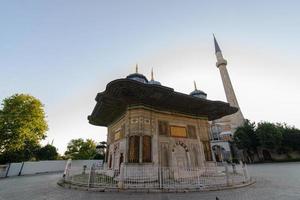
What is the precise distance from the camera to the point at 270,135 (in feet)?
80.8

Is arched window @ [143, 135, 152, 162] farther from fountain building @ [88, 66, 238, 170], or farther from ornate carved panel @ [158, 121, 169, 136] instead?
ornate carved panel @ [158, 121, 169, 136]

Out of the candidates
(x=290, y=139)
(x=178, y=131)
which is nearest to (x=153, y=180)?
(x=178, y=131)

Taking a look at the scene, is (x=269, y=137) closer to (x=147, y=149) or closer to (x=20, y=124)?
(x=147, y=149)

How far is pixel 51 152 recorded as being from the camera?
29.4 meters

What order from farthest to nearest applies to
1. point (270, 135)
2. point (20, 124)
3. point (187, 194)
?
point (270, 135), point (20, 124), point (187, 194)

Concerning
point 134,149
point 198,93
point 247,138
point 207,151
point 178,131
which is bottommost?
point 134,149

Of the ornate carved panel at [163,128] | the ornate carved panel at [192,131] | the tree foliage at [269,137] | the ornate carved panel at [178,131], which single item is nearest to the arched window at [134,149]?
the ornate carved panel at [163,128]

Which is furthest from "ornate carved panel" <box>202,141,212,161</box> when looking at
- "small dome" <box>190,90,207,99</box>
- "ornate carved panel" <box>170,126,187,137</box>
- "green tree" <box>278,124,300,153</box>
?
"green tree" <box>278,124,300,153</box>

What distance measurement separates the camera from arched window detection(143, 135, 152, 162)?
9169 mm

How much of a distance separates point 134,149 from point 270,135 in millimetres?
25023

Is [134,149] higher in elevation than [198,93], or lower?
lower

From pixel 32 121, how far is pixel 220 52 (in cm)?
3659

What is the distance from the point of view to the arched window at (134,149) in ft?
29.6

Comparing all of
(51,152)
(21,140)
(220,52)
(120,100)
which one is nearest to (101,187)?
(120,100)
